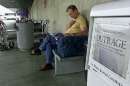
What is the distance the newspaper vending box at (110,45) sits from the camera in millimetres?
795

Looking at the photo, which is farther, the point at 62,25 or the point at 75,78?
the point at 62,25

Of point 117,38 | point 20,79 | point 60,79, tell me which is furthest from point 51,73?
point 117,38

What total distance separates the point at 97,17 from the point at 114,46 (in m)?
0.24

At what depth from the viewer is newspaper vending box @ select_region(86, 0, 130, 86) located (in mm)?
795

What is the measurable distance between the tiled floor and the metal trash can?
1.16 metres

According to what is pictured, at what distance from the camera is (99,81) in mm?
1001

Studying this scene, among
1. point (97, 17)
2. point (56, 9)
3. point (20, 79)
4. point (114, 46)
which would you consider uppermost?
point (56, 9)

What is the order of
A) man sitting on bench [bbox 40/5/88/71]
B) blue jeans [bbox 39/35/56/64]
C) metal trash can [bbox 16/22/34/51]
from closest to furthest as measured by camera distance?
man sitting on bench [bbox 40/5/88/71] < blue jeans [bbox 39/35/56/64] < metal trash can [bbox 16/22/34/51]

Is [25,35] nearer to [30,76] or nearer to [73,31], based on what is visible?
[30,76]

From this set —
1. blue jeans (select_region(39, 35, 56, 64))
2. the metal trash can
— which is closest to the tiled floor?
blue jeans (select_region(39, 35, 56, 64))

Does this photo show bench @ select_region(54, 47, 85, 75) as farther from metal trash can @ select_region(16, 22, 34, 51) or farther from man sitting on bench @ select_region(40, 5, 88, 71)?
metal trash can @ select_region(16, 22, 34, 51)

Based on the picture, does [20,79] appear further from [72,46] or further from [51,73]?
[72,46]

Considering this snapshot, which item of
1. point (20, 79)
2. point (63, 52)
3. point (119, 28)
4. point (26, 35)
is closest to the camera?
point (119, 28)

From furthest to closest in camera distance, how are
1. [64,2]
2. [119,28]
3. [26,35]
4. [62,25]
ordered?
[26,35]
[62,25]
[64,2]
[119,28]
